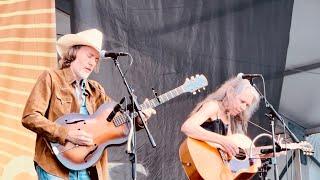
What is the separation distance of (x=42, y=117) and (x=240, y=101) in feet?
5.37

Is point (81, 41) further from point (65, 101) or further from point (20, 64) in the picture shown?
point (20, 64)

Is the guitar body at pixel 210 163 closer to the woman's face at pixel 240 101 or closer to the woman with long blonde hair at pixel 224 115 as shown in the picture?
the woman with long blonde hair at pixel 224 115

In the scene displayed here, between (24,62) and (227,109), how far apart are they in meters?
1.44

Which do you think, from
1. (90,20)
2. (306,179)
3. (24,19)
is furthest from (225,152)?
(306,179)

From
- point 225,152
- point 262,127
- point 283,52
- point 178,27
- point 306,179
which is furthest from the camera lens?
point 306,179

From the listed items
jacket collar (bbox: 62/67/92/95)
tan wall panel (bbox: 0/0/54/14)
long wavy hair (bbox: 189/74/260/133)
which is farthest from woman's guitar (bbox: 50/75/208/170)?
tan wall panel (bbox: 0/0/54/14)

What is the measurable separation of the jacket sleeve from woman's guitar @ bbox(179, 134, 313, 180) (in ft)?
4.12

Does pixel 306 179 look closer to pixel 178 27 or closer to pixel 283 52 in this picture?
pixel 283 52

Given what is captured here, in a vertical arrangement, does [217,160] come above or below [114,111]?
below

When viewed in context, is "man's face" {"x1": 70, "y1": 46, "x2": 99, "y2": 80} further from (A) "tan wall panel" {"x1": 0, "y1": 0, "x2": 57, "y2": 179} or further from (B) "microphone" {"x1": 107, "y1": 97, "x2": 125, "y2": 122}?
(A) "tan wall panel" {"x1": 0, "y1": 0, "x2": 57, "y2": 179}

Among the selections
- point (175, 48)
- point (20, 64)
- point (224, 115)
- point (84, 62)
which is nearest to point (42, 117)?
point (84, 62)

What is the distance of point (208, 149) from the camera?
402 cm

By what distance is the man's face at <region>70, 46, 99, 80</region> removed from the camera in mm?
3170

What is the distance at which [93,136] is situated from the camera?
3066 mm
